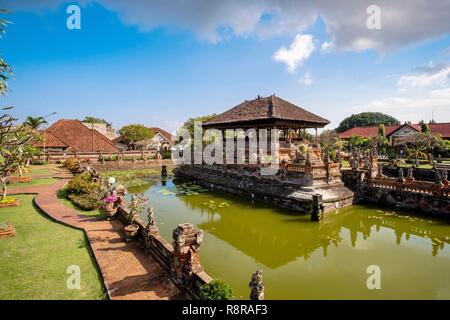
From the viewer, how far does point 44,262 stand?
7137 mm

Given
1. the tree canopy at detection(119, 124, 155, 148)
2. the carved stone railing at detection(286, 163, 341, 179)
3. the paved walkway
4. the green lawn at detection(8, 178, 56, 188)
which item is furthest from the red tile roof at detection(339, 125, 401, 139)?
the paved walkway

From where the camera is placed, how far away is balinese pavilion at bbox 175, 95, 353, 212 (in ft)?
48.8

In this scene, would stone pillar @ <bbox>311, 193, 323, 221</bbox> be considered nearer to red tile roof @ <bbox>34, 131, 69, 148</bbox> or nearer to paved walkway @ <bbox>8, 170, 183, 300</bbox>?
paved walkway @ <bbox>8, 170, 183, 300</bbox>

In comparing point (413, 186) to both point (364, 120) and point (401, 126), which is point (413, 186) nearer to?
point (401, 126)

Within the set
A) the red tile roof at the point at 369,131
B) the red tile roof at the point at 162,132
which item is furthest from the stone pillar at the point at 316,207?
the red tile roof at the point at 162,132

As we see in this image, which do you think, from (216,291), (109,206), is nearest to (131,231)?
(109,206)

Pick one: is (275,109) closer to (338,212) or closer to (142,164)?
(338,212)

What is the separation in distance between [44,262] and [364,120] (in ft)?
313

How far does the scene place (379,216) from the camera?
14031mm

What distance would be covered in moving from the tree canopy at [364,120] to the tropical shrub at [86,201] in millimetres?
86780

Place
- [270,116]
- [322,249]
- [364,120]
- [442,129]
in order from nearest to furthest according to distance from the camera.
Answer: [322,249], [270,116], [442,129], [364,120]

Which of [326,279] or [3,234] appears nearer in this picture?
[326,279]

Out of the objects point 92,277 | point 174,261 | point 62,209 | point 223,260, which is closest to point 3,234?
point 62,209

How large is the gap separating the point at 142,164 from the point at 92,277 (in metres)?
29.6
